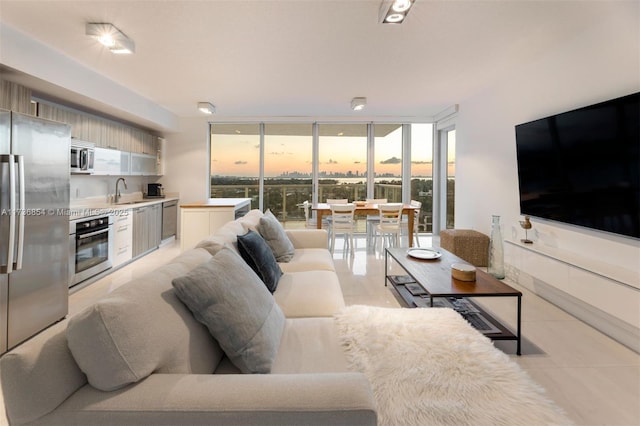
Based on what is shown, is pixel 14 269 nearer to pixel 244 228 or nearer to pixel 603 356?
pixel 244 228

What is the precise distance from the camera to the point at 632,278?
7.76ft

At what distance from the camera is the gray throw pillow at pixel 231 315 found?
1.24 metres

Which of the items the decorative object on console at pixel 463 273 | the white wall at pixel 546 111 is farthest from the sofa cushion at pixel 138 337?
the white wall at pixel 546 111

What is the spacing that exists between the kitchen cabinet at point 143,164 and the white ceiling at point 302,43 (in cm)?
101

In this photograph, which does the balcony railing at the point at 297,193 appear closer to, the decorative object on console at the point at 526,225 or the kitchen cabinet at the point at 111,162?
the kitchen cabinet at the point at 111,162

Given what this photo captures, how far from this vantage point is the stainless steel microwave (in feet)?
13.7

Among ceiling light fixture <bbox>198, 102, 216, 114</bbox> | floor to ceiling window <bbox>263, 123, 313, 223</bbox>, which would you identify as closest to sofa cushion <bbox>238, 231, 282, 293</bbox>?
ceiling light fixture <bbox>198, 102, 216, 114</bbox>

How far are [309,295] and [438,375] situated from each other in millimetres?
1029

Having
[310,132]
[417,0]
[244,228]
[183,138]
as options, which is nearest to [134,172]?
[183,138]

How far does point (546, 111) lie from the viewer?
11.5ft

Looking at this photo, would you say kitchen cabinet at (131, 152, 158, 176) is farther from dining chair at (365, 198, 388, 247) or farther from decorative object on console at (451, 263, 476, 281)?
decorative object on console at (451, 263, 476, 281)

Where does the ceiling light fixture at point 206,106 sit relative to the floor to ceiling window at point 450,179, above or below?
above

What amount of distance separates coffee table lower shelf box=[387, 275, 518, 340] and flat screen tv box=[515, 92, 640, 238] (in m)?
1.20

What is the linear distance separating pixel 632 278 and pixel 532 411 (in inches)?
75.7
